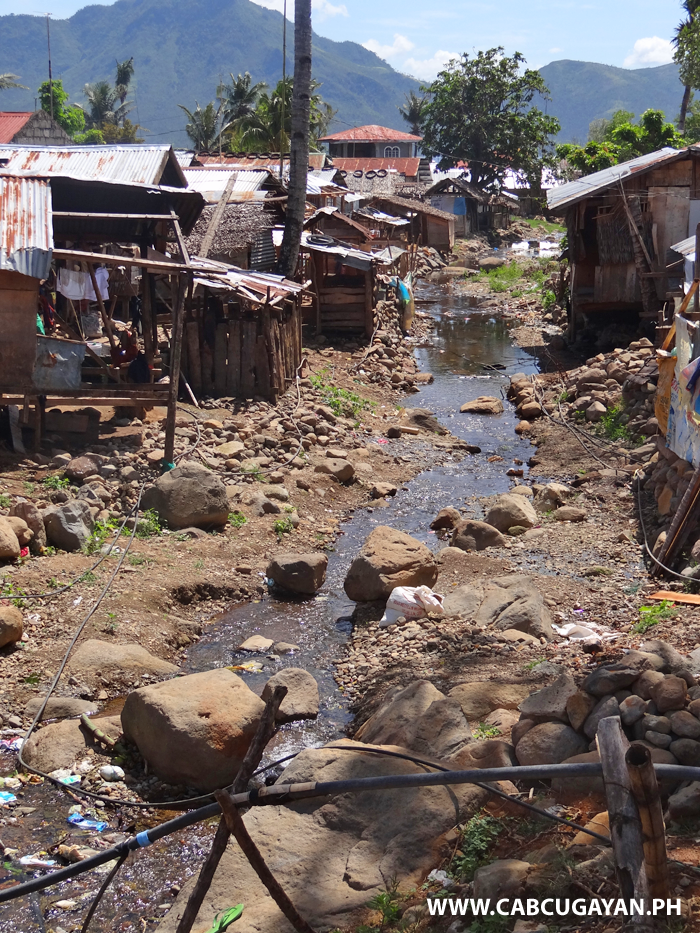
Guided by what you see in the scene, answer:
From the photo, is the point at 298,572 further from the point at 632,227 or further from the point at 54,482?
the point at 632,227

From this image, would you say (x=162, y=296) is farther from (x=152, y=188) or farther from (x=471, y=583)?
(x=471, y=583)

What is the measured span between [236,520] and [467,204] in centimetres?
4345

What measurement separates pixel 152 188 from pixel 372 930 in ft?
36.7

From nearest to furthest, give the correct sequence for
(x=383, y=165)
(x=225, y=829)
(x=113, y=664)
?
(x=225, y=829) → (x=113, y=664) → (x=383, y=165)

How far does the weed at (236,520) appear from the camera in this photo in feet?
34.0

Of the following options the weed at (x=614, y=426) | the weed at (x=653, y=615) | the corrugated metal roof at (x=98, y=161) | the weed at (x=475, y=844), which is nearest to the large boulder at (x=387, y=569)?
the weed at (x=653, y=615)

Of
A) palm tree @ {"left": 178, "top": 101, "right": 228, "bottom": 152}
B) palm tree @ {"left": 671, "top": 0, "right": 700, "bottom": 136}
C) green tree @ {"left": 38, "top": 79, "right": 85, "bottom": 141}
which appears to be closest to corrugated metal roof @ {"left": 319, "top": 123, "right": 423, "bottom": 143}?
palm tree @ {"left": 178, "top": 101, "right": 228, "bottom": 152}

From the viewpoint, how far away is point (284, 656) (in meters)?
8.04

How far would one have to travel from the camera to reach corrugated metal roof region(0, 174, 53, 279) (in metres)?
9.97

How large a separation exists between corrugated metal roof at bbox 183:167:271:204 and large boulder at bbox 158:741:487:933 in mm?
15783

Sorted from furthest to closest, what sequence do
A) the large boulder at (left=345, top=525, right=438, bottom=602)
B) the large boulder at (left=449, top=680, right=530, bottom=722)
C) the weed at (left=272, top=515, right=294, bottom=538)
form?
the weed at (left=272, top=515, right=294, bottom=538) < the large boulder at (left=345, top=525, right=438, bottom=602) < the large boulder at (left=449, top=680, right=530, bottom=722)

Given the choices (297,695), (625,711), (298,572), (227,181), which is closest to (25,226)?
(298,572)

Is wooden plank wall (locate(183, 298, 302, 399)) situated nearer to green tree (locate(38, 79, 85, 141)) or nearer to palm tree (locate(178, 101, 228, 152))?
green tree (locate(38, 79, 85, 141))

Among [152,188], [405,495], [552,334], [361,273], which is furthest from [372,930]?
[552,334]
